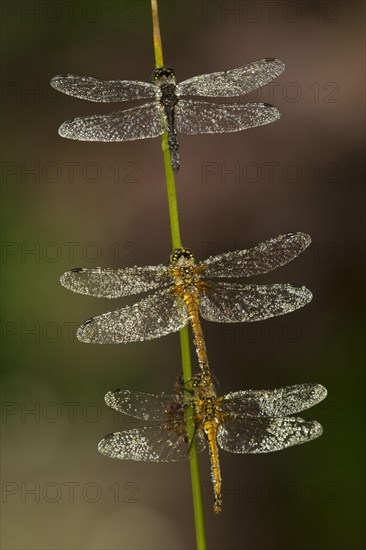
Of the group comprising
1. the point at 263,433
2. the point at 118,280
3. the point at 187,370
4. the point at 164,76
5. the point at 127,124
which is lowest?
the point at 263,433

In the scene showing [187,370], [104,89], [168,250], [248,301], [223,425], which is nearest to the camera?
[187,370]

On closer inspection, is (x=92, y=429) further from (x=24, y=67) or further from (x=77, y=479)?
(x=24, y=67)

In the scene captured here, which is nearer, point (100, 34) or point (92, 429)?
point (92, 429)

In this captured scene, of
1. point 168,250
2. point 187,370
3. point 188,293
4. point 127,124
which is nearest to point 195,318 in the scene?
point 188,293

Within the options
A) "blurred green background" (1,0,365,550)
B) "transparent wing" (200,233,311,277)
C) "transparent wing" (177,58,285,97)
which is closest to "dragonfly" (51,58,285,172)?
"transparent wing" (177,58,285,97)

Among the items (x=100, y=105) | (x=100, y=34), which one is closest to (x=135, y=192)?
(x=100, y=105)

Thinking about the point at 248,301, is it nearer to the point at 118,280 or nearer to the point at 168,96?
the point at 118,280
